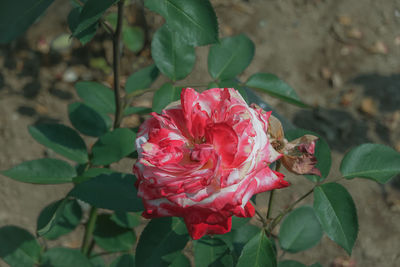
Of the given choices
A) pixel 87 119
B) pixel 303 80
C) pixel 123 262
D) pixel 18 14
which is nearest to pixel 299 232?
pixel 123 262

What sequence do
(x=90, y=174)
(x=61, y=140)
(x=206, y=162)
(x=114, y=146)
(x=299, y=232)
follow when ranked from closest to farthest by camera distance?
(x=206, y=162) < (x=90, y=174) < (x=114, y=146) < (x=61, y=140) < (x=299, y=232)

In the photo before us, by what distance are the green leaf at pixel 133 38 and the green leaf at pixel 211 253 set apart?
178 cm

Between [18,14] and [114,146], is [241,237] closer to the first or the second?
[114,146]

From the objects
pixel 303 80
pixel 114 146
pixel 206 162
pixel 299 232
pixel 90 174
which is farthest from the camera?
pixel 303 80

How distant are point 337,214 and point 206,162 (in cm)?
34

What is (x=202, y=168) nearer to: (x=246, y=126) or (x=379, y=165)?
(x=246, y=126)

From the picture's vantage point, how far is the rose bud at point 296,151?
Result: 0.74 metres

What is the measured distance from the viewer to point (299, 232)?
1.30 meters

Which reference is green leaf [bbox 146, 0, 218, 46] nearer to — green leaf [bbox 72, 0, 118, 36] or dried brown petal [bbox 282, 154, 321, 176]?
green leaf [bbox 72, 0, 118, 36]

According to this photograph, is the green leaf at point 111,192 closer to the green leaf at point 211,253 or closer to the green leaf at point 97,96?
the green leaf at point 211,253

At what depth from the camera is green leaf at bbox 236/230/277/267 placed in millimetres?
822

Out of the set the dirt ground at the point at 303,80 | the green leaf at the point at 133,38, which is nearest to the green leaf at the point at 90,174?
the dirt ground at the point at 303,80

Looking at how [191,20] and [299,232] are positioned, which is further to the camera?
[299,232]

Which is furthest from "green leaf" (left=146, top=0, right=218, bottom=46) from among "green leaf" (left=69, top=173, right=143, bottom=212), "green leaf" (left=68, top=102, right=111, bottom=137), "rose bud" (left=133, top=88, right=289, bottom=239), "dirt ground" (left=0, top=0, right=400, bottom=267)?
"dirt ground" (left=0, top=0, right=400, bottom=267)
